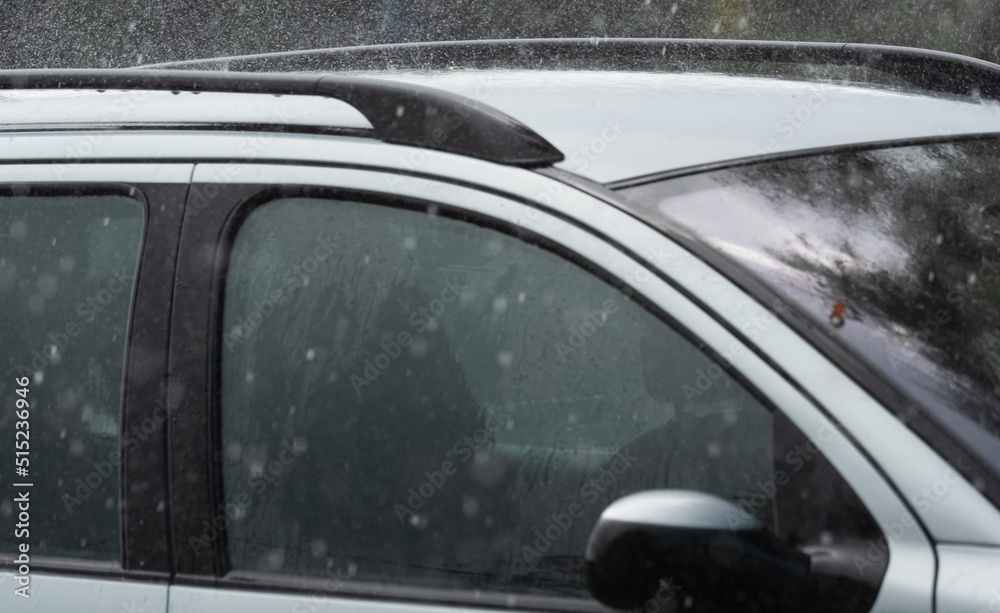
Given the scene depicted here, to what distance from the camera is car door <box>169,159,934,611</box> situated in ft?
5.12

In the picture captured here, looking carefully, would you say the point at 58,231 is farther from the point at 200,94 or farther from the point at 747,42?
the point at 747,42

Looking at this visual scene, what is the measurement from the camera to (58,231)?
1961mm

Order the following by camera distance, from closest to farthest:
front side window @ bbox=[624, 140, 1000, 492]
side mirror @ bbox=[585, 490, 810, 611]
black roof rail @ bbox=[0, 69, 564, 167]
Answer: side mirror @ bbox=[585, 490, 810, 611], front side window @ bbox=[624, 140, 1000, 492], black roof rail @ bbox=[0, 69, 564, 167]

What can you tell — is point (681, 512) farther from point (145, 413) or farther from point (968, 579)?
point (145, 413)

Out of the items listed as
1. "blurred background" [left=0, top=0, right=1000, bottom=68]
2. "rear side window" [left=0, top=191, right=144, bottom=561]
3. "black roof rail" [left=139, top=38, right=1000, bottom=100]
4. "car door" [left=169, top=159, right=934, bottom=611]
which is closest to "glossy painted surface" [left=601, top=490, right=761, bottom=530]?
"car door" [left=169, top=159, right=934, bottom=611]

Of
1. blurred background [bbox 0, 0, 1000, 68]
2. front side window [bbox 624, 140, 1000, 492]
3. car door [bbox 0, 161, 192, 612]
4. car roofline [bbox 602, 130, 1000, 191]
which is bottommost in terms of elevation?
blurred background [bbox 0, 0, 1000, 68]

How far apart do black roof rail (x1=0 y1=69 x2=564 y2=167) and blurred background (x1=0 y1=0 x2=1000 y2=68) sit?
11.8m

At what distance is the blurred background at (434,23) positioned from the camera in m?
14.8

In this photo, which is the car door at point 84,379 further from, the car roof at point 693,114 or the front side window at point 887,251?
the front side window at point 887,251

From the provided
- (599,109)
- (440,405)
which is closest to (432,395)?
(440,405)

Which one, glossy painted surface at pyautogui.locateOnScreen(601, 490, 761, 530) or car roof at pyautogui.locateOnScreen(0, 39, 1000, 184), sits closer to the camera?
glossy painted surface at pyautogui.locateOnScreen(601, 490, 761, 530)

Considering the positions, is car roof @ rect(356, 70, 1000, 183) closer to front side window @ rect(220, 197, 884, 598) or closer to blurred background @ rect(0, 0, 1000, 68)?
front side window @ rect(220, 197, 884, 598)

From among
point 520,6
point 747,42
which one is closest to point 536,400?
point 747,42

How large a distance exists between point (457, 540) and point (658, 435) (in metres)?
0.32
